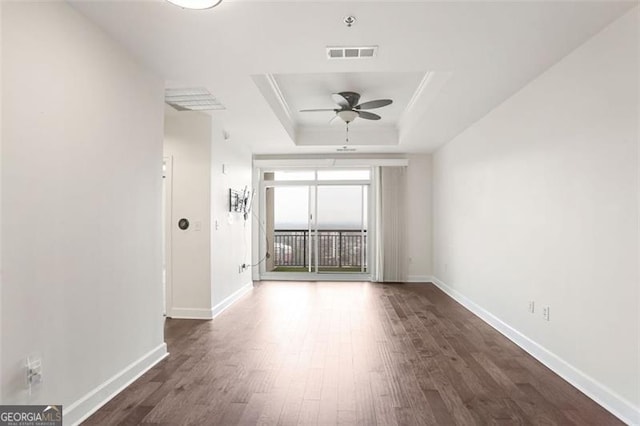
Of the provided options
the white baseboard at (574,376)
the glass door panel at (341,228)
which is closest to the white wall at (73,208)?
the white baseboard at (574,376)

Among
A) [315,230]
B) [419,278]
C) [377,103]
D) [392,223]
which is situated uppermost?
[377,103]

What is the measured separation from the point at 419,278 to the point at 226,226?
3.86m

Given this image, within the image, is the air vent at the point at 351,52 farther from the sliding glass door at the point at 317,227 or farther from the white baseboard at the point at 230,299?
the sliding glass door at the point at 317,227

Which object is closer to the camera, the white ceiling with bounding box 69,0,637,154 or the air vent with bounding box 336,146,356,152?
the white ceiling with bounding box 69,0,637,154

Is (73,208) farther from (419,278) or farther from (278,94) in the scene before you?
(419,278)

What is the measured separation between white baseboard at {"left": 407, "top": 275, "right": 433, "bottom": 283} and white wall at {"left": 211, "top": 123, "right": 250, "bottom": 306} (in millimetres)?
3036

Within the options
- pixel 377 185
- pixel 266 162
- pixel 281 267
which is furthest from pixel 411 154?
pixel 281 267

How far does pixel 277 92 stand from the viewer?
4.27 meters

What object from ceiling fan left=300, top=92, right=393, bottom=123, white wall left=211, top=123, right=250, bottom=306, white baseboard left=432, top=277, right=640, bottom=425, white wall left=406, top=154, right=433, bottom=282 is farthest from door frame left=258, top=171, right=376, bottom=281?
white baseboard left=432, top=277, right=640, bottom=425

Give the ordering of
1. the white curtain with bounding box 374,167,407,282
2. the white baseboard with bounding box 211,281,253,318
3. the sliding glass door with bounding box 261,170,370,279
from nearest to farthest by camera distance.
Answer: the white baseboard with bounding box 211,281,253,318, the white curtain with bounding box 374,167,407,282, the sliding glass door with bounding box 261,170,370,279

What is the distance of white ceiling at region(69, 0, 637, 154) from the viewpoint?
7.11ft

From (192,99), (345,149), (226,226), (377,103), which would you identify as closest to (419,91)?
(377,103)

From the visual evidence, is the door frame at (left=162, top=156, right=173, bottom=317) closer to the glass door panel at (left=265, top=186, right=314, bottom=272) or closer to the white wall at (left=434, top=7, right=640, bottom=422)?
the glass door panel at (left=265, top=186, right=314, bottom=272)

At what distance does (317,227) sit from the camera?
24.2 feet
